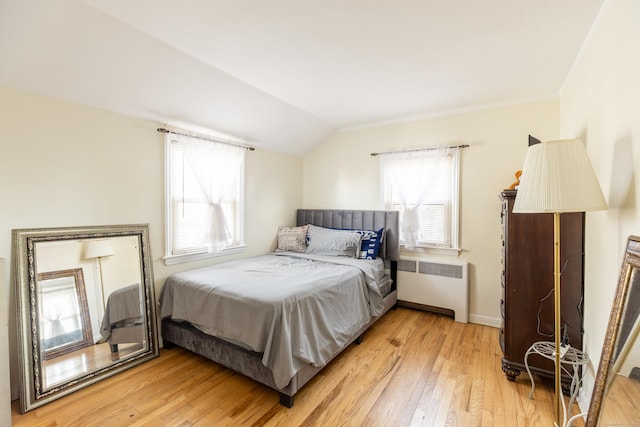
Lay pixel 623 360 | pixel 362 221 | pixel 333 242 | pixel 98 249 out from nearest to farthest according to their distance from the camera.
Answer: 1. pixel 623 360
2. pixel 98 249
3. pixel 333 242
4. pixel 362 221

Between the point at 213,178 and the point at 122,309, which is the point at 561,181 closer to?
the point at 213,178

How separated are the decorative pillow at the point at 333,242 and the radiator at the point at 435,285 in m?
0.73

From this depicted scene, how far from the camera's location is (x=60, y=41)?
175 centimetres

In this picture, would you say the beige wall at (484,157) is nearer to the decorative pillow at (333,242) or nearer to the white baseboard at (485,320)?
the white baseboard at (485,320)

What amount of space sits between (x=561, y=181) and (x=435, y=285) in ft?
7.55

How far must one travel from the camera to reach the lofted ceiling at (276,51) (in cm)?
163

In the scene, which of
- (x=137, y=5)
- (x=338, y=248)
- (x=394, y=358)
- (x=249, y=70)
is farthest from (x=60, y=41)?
(x=394, y=358)

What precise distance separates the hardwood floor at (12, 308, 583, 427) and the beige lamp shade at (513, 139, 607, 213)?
136 cm

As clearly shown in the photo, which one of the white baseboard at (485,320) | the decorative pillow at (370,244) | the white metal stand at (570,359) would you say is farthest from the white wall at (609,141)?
the decorative pillow at (370,244)

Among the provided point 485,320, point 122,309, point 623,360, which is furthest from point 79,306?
point 485,320

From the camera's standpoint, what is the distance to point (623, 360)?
100 centimetres

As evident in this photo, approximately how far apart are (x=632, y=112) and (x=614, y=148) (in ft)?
0.89

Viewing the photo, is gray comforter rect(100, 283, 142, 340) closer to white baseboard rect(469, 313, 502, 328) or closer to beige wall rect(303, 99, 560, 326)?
beige wall rect(303, 99, 560, 326)

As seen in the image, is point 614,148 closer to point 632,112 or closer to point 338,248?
point 632,112
